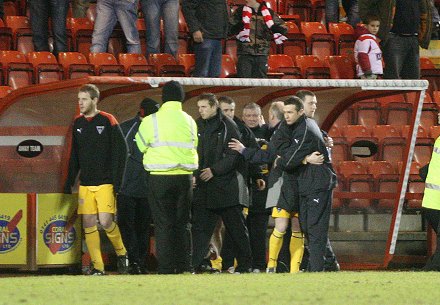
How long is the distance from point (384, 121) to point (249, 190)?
274 cm

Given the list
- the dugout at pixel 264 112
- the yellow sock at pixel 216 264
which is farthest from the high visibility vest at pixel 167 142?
the yellow sock at pixel 216 264

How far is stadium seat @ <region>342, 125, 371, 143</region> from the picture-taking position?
45.5ft

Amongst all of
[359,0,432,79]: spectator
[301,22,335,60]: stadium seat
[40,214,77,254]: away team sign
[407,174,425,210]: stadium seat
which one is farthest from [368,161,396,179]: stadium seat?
[301,22,335,60]: stadium seat

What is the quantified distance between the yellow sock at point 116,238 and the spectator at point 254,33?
3.70 meters

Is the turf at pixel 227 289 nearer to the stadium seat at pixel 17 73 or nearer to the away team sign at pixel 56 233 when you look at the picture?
the away team sign at pixel 56 233

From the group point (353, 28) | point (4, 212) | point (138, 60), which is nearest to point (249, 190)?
point (4, 212)

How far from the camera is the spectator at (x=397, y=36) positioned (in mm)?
16109

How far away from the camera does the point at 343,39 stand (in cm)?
1795

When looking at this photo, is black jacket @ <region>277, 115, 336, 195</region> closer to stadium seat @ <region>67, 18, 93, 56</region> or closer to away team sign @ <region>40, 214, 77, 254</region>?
away team sign @ <region>40, 214, 77, 254</region>

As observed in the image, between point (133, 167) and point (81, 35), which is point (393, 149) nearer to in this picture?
point (133, 167)

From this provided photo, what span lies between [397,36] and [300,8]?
2.98 meters

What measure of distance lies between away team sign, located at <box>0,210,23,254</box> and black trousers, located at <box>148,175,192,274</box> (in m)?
1.63

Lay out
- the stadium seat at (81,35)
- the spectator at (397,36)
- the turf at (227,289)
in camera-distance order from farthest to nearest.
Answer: the stadium seat at (81,35) → the spectator at (397,36) → the turf at (227,289)

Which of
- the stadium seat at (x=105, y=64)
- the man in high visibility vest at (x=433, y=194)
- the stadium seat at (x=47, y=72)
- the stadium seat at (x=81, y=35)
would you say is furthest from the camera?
the stadium seat at (x=81, y=35)
